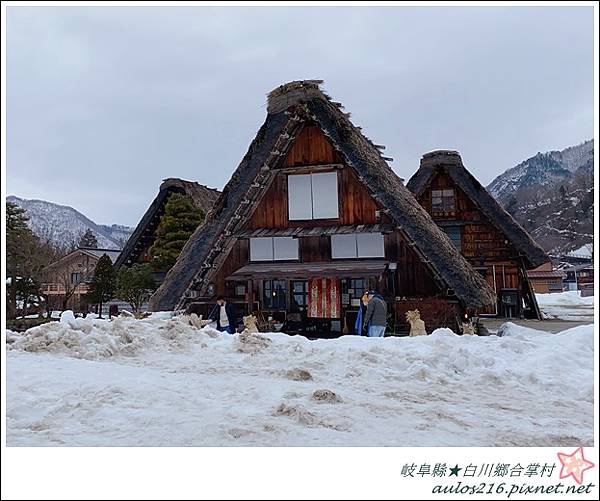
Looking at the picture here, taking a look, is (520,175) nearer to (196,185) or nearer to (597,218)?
(196,185)

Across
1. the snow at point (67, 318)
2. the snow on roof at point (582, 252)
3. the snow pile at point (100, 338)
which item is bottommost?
the snow pile at point (100, 338)

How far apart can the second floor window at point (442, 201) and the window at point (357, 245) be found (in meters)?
8.02

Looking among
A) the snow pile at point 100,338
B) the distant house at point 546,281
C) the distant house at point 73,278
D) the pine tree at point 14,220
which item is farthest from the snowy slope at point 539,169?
the snow pile at point 100,338

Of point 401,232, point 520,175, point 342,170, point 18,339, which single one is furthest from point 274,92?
point 520,175

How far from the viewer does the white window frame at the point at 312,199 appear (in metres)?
12.8

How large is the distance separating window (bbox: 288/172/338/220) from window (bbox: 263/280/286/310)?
1.77 metres

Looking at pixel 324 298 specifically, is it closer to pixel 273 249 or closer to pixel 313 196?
pixel 273 249

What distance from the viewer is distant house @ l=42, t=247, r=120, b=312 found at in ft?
81.4

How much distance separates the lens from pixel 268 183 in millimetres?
13289

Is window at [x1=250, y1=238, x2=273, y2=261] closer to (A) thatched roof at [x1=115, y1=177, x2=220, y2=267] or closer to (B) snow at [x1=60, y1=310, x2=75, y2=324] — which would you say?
(B) snow at [x1=60, y1=310, x2=75, y2=324]

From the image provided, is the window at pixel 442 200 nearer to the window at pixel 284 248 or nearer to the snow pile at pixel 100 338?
the window at pixel 284 248

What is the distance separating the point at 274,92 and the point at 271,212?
318 cm

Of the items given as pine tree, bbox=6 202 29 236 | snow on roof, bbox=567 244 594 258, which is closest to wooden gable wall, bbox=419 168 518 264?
pine tree, bbox=6 202 29 236

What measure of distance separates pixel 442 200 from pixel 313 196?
8533mm
